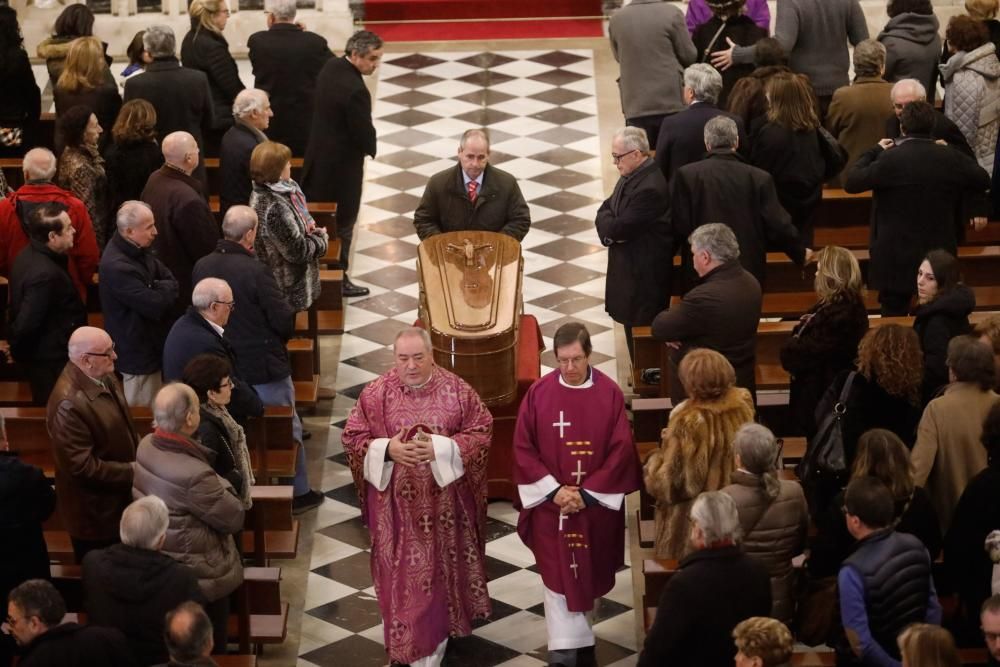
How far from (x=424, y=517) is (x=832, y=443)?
173 centimetres

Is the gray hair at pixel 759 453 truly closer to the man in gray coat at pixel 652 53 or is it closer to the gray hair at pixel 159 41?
the man in gray coat at pixel 652 53

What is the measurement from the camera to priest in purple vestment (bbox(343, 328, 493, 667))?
7320 millimetres

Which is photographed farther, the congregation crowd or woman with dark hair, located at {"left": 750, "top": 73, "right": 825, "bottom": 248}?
woman with dark hair, located at {"left": 750, "top": 73, "right": 825, "bottom": 248}

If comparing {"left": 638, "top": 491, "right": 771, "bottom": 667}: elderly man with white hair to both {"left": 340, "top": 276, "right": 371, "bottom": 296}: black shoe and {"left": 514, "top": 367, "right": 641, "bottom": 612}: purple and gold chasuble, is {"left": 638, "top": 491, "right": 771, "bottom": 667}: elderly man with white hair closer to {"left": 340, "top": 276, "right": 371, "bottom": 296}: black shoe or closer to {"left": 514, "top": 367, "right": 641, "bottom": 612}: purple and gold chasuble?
{"left": 514, "top": 367, "right": 641, "bottom": 612}: purple and gold chasuble

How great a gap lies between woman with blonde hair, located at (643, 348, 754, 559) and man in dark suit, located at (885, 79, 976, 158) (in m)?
2.78

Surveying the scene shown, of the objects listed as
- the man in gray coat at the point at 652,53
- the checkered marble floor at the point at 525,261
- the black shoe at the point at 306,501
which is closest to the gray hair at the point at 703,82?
the man in gray coat at the point at 652,53

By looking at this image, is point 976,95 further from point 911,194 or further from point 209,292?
point 209,292

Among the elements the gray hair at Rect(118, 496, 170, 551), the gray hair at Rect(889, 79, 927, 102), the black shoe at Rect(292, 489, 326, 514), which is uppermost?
the gray hair at Rect(889, 79, 927, 102)

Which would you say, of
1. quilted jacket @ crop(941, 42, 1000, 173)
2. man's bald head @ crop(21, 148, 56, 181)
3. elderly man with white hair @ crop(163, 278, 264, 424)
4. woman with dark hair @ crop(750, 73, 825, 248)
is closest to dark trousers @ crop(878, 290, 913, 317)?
woman with dark hair @ crop(750, 73, 825, 248)

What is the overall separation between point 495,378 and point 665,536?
1.70 meters

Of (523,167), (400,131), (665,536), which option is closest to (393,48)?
(400,131)

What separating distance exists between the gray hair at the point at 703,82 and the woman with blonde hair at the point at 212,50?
3278 mm

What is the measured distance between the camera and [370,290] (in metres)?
11.7

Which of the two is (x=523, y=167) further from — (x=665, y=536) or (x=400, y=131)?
(x=665, y=536)
